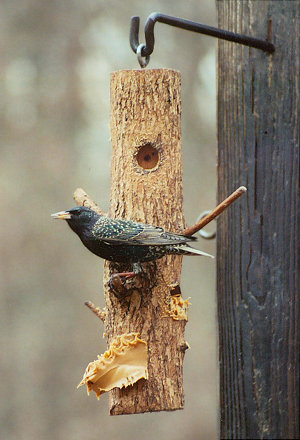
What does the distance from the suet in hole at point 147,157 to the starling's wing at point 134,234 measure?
0.79 feet

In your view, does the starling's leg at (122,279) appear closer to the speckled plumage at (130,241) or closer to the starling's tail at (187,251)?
the speckled plumage at (130,241)

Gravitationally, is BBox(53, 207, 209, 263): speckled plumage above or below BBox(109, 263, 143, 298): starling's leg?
above

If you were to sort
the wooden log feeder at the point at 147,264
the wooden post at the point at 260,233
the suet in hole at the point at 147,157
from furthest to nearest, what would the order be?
the suet in hole at the point at 147,157
the wooden log feeder at the point at 147,264
the wooden post at the point at 260,233

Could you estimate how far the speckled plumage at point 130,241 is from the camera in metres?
2.20

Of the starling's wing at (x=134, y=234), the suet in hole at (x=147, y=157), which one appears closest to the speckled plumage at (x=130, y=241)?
the starling's wing at (x=134, y=234)

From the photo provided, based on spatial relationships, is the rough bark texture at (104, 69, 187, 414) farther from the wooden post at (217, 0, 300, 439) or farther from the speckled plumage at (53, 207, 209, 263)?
the wooden post at (217, 0, 300, 439)

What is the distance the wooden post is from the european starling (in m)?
0.47

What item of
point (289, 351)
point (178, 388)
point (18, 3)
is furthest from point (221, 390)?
point (18, 3)

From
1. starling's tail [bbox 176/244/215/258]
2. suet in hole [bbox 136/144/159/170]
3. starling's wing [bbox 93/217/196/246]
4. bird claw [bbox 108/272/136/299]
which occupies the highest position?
suet in hole [bbox 136/144/159/170]

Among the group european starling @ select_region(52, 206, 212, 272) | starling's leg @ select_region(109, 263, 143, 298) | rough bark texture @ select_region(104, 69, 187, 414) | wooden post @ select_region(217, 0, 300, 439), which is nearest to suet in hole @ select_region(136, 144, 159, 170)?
rough bark texture @ select_region(104, 69, 187, 414)

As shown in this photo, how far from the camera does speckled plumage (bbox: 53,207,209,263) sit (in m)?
2.20

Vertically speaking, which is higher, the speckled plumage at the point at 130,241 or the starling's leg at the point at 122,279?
the speckled plumage at the point at 130,241

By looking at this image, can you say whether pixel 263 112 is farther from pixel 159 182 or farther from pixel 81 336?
pixel 81 336

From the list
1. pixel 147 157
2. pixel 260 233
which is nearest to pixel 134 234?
pixel 147 157
